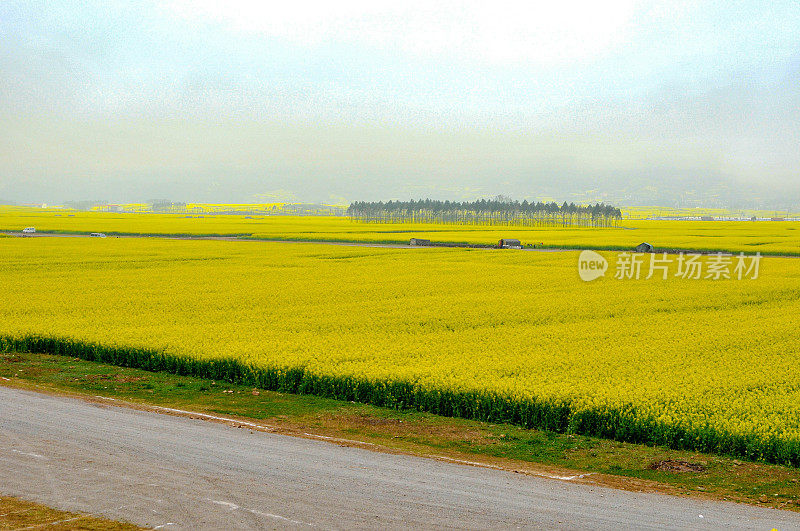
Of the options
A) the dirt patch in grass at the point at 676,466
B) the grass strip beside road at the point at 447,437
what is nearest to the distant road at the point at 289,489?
the grass strip beside road at the point at 447,437

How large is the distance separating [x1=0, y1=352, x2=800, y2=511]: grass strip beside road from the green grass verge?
419 millimetres

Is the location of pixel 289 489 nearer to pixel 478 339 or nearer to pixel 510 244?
pixel 478 339

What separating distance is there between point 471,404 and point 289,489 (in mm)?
7347

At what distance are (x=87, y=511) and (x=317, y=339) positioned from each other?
1598 centimetres

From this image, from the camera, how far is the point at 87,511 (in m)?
11.5

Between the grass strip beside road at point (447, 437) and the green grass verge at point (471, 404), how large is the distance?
419 mm

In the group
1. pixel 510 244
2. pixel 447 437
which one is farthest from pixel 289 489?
pixel 510 244

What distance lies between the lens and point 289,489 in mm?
12609

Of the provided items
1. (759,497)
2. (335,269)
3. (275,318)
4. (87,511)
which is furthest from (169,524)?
(335,269)

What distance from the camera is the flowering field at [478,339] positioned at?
17.9 m

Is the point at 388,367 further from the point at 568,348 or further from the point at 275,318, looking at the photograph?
the point at 275,318

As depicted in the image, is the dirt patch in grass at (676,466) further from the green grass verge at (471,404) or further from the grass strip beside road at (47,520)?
the grass strip beside road at (47,520)

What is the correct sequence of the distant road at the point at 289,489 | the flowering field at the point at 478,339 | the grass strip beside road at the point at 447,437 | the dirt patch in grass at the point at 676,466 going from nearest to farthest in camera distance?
the distant road at the point at 289,489
the grass strip beside road at the point at 447,437
the dirt patch in grass at the point at 676,466
the flowering field at the point at 478,339

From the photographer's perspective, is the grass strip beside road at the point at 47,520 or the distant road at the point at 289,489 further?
the distant road at the point at 289,489
